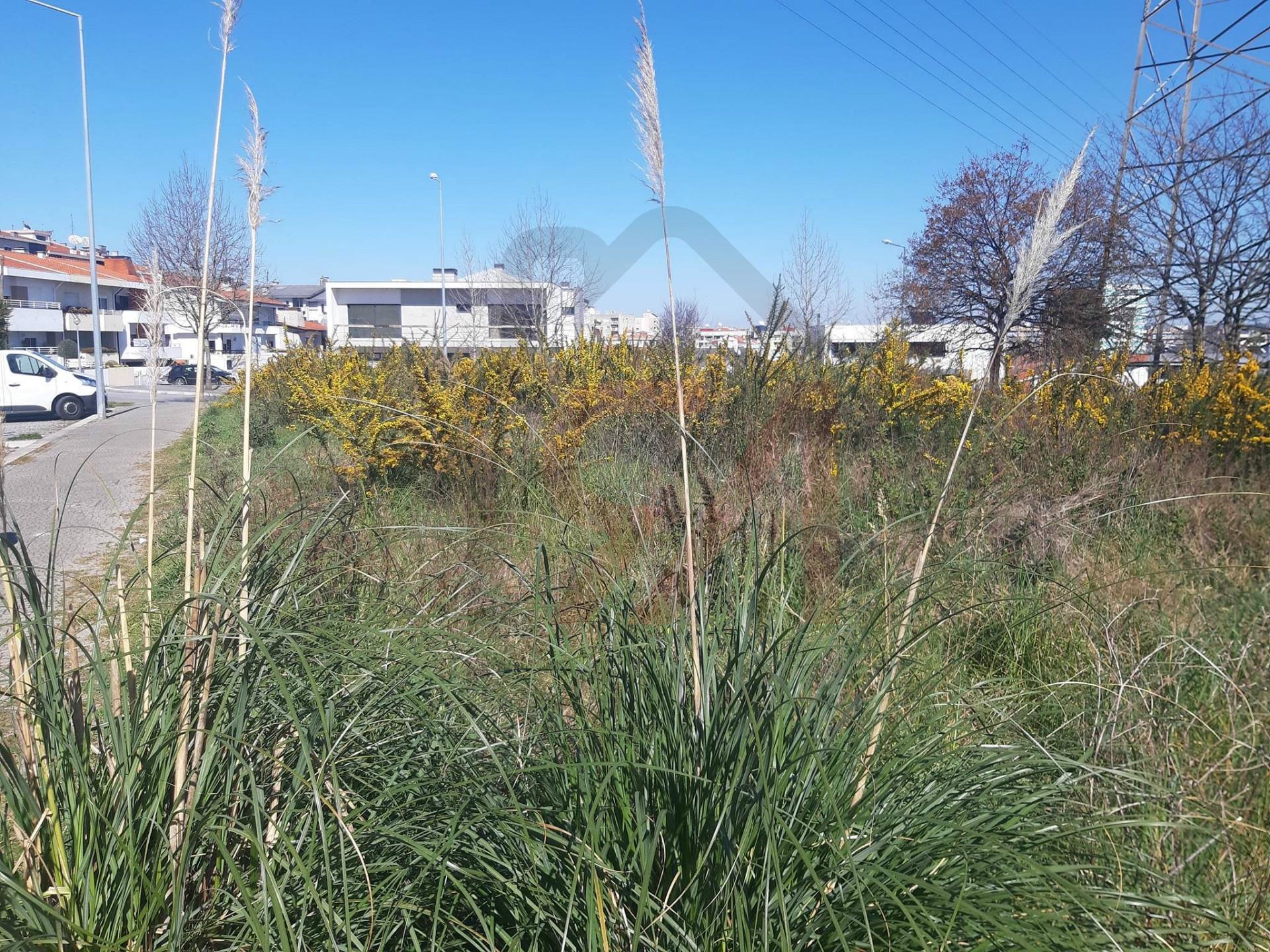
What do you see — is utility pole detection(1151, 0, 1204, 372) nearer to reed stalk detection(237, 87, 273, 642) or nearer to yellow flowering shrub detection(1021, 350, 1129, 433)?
yellow flowering shrub detection(1021, 350, 1129, 433)

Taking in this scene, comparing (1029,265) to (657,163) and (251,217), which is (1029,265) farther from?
(251,217)

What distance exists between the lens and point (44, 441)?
14.0 meters

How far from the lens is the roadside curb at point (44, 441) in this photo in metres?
11.6

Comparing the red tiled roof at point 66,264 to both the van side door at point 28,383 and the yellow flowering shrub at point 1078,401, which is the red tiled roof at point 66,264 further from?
the yellow flowering shrub at point 1078,401

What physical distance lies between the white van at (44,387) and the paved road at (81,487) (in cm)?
296

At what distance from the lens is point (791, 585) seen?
251cm

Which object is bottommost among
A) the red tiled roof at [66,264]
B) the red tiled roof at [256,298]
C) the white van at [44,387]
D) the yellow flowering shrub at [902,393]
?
the white van at [44,387]

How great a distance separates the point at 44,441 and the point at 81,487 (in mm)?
6023

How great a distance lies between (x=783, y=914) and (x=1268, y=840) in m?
1.79

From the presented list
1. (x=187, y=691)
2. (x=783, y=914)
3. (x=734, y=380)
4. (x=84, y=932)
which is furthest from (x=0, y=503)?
(x=734, y=380)

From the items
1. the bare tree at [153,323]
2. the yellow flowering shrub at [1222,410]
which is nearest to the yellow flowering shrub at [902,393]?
the yellow flowering shrub at [1222,410]

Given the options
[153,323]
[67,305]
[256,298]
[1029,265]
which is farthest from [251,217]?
[67,305]

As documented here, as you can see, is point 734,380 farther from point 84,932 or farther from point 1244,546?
point 84,932

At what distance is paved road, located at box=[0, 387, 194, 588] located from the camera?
4.75m
